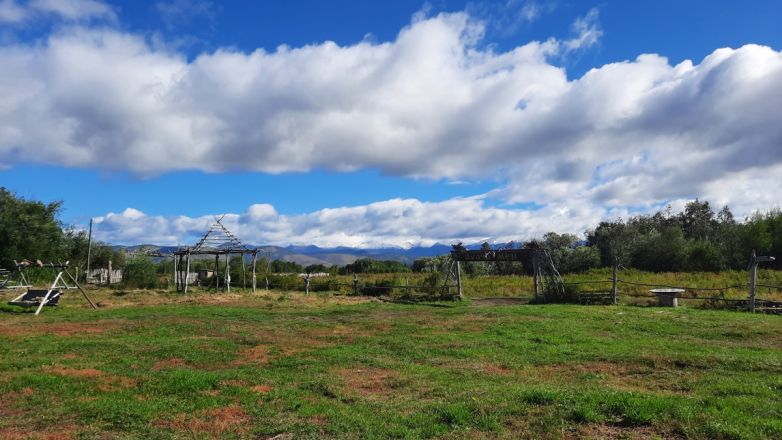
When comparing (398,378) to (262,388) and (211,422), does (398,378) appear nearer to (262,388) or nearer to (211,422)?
(262,388)

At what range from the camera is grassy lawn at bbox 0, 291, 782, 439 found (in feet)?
24.8

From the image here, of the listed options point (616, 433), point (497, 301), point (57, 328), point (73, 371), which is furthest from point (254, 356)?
point (497, 301)

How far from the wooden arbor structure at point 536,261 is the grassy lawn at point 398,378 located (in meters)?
10.1

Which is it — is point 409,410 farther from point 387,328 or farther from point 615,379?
point 387,328

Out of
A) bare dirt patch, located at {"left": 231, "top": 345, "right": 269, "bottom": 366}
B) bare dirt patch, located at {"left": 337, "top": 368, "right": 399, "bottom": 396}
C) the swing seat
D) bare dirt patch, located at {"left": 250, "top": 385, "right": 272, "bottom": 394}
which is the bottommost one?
bare dirt patch, located at {"left": 231, "top": 345, "right": 269, "bottom": 366}

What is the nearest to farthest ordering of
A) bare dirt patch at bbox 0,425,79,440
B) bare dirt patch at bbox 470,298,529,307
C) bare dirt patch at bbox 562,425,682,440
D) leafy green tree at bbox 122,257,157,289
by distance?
bare dirt patch at bbox 562,425,682,440
bare dirt patch at bbox 0,425,79,440
bare dirt patch at bbox 470,298,529,307
leafy green tree at bbox 122,257,157,289

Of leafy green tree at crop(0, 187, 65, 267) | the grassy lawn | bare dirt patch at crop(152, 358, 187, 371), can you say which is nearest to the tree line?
leafy green tree at crop(0, 187, 65, 267)

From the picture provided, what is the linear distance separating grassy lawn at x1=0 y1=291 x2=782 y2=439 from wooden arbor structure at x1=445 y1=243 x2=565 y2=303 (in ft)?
33.0

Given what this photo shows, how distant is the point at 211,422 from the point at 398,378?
163 inches

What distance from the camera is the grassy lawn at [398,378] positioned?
7555 mm

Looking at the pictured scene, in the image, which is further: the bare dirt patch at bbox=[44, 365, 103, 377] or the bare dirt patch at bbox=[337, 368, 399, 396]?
the bare dirt patch at bbox=[44, 365, 103, 377]

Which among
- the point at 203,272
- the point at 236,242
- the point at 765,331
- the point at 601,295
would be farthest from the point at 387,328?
the point at 203,272

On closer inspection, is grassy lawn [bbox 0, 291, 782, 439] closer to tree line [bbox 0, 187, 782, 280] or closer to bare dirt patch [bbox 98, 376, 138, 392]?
bare dirt patch [bbox 98, 376, 138, 392]

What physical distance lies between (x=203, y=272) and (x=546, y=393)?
53360mm
